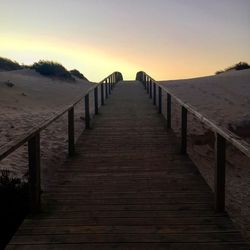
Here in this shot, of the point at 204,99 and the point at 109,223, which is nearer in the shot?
the point at 109,223

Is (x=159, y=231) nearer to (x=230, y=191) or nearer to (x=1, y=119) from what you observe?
(x=230, y=191)

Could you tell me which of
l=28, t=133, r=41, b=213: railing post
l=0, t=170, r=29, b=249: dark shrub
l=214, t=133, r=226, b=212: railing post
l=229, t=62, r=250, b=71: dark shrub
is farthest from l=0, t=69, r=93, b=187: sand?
l=229, t=62, r=250, b=71: dark shrub

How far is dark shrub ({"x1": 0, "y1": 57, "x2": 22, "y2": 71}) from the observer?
43850mm

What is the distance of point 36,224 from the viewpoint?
5.72m

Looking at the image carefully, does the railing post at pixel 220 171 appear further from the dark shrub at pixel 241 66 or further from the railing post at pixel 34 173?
the dark shrub at pixel 241 66

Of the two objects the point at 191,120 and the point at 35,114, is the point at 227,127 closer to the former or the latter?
the point at 191,120

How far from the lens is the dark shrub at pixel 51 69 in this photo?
38.6 meters

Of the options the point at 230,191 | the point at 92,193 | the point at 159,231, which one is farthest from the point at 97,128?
the point at 159,231

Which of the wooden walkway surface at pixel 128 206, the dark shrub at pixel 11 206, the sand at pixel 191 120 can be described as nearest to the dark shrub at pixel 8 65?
the sand at pixel 191 120

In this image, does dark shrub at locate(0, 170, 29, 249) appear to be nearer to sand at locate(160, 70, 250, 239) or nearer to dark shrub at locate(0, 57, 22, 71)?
sand at locate(160, 70, 250, 239)

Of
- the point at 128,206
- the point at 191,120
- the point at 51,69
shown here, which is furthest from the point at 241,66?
the point at 128,206

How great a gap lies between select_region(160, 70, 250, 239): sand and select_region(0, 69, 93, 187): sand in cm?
332

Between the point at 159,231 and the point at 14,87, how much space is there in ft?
77.0

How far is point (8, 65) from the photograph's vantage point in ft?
147
